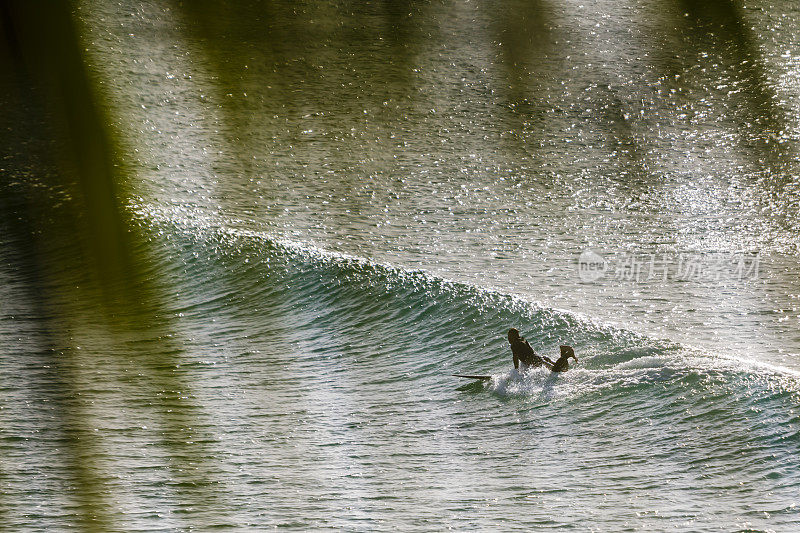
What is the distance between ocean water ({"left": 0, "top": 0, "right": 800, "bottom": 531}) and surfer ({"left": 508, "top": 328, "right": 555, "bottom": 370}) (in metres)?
0.10

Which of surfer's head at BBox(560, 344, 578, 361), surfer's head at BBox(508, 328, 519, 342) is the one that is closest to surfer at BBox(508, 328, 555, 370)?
surfer's head at BBox(508, 328, 519, 342)

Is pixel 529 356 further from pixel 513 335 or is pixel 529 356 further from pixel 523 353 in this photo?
pixel 513 335

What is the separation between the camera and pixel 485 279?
8.45 m

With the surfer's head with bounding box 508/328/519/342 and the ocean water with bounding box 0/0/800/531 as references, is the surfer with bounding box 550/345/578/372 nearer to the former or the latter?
the ocean water with bounding box 0/0/800/531

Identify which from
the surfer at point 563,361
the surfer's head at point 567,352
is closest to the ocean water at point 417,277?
the surfer at point 563,361

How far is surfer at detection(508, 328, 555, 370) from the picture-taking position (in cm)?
603

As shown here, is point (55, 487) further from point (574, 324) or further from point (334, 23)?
point (334, 23)

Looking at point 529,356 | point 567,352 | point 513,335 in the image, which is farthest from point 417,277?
point 567,352

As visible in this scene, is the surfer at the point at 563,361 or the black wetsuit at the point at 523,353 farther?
the black wetsuit at the point at 523,353

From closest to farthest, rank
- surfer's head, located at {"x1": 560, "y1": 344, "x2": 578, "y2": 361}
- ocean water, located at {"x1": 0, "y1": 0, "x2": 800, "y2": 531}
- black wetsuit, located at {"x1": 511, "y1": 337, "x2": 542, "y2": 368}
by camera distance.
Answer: ocean water, located at {"x1": 0, "y1": 0, "x2": 800, "y2": 531} → surfer's head, located at {"x1": 560, "y1": 344, "x2": 578, "y2": 361} → black wetsuit, located at {"x1": 511, "y1": 337, "x2": 542, "y2": 368}

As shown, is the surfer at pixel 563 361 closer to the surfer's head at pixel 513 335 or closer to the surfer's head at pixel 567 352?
the surfer's head at pixel 567 352

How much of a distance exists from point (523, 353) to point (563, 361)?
24 cm

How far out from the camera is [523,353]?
613cm

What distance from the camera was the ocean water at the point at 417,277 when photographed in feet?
17.2
